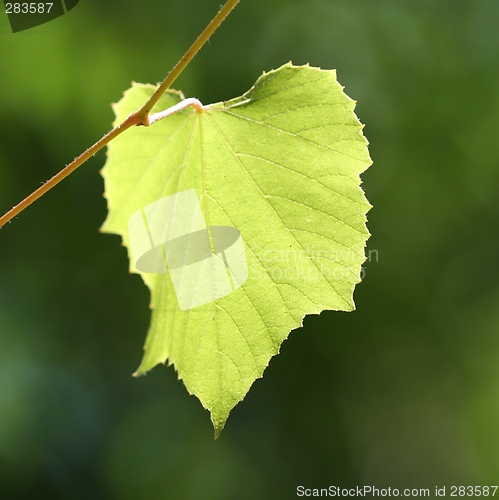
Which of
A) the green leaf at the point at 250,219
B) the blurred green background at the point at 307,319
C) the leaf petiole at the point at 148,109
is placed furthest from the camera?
the blurred green background at the point at 307,319

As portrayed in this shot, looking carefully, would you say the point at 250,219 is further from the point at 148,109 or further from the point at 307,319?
the point at 307,319

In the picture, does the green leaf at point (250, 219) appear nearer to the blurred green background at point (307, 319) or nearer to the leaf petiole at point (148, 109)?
the leaf petiole at point (148, 109)

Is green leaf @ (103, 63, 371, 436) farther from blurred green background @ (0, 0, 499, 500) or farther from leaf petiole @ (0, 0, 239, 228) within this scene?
blurred green background @ (0, 0, 499, 500)

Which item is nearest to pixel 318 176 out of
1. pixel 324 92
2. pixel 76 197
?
pixel 324 92

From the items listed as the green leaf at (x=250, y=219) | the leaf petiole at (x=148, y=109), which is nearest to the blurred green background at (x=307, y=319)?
the green leaf at (x=250, y=219)

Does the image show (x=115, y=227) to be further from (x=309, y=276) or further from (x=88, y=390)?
(x=88, y=390)

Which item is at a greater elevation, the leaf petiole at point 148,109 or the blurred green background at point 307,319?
the leaf petiole at point 148,109

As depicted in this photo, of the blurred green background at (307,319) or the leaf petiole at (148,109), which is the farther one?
the blurred green background at (307,319)

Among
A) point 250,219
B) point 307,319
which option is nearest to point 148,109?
point 250,219
